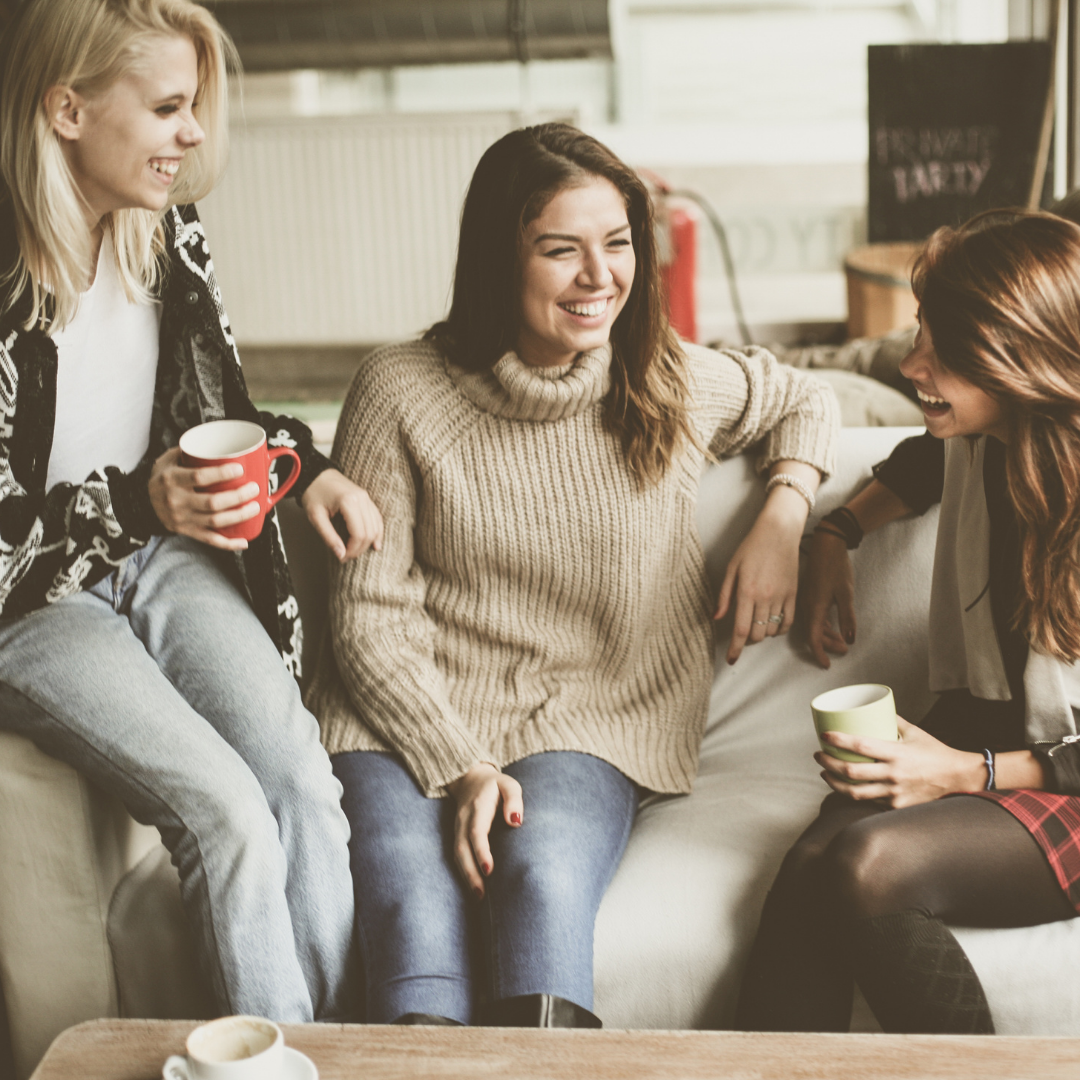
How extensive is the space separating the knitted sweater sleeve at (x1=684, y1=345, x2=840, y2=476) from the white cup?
100 cm

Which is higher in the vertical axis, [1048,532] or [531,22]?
[531,22]

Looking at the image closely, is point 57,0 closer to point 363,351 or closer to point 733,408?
point 733,408

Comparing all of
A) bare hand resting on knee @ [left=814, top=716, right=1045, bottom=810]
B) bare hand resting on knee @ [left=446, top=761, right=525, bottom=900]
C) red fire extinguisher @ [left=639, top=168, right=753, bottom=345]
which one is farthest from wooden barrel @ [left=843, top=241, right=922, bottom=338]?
bare hand resting on knee @ [left=446, top=761, right=525, bottom=900]

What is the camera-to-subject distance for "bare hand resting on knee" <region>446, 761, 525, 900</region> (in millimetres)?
1298

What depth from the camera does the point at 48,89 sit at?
1.25m

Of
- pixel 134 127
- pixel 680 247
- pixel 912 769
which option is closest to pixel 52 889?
pixel 134 127

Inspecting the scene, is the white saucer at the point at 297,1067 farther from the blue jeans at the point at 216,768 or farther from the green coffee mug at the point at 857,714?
the green coffee mug at the point at 857,714

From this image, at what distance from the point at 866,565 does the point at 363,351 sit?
3.64 metres

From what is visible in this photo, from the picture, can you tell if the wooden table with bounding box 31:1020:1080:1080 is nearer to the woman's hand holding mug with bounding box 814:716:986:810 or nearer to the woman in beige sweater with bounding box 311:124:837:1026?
the woman's hand holding mug with bounding box 814:716:986:810

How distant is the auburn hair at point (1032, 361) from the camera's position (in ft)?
3.99

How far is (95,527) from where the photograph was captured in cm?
130

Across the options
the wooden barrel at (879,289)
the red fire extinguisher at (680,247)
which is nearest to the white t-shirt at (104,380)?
the wooden barrel at (879,289)

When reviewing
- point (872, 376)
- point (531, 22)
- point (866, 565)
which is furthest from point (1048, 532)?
point (531, 22)

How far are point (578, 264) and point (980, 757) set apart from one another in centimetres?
73
